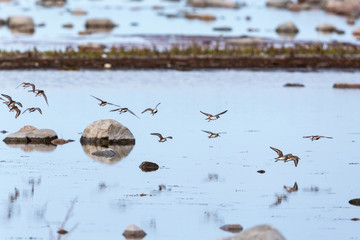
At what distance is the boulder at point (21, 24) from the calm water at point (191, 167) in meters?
44.1

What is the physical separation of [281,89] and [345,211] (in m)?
27.2

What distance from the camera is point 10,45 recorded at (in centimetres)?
7469

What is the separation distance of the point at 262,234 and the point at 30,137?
1696 centimetres

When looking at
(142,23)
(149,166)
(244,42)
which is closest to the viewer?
(149,166)

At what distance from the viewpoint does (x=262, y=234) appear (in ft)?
59.9

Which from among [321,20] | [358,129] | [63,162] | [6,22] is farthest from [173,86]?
[321,20]

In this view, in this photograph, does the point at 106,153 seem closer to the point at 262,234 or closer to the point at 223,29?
the point at 262,234

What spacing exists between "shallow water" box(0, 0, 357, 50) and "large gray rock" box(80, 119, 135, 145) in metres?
38.6

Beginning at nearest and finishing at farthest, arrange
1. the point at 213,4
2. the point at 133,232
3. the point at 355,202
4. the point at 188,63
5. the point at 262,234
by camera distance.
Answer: the point at 262,234 < the point at 133,232 < the point at 355,202 < the point at 188,63 < the point at 213,4

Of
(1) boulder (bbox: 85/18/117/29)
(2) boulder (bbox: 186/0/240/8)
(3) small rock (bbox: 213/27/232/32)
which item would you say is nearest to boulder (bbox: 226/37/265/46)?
(3) small rock (bbox: 213/27/232/32)

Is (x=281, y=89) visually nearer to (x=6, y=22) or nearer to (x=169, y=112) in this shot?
(x=169, y=112)

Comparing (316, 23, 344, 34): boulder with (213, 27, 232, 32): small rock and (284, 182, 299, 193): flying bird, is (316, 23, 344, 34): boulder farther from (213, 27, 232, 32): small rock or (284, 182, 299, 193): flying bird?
(284, 182, 299, 193): flying bird

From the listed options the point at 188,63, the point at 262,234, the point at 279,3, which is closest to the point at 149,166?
the point at 262,234

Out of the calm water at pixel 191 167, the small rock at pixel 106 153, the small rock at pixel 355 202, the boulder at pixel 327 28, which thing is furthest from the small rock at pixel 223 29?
the small rock at pixel 355 202
